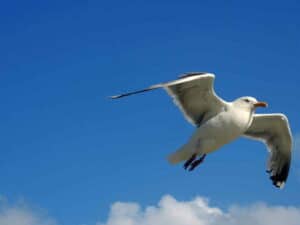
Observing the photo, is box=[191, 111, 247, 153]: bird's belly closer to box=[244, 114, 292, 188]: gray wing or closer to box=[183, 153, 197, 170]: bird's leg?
box=[183, 153, 197, 170]: bird's leg

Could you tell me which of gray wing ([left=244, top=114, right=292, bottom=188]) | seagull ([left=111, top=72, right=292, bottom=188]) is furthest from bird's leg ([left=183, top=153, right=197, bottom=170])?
gray wing ([left=244, top=114, right=292, bottom=188])

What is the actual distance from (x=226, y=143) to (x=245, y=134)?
92.8 inches

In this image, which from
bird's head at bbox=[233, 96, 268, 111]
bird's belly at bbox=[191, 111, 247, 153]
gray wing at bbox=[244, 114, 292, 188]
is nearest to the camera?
bird's belly at bbox=[191, 111, 247, 153]

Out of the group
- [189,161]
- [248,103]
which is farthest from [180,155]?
[248,103]

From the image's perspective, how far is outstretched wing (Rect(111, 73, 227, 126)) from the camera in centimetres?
1298

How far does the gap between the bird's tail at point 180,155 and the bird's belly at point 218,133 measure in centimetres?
24

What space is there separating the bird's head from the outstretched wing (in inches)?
12.8

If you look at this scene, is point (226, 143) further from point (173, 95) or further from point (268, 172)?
point (268, 172)

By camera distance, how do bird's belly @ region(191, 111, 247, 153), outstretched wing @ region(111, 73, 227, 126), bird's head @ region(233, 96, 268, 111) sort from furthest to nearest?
1. bird's head @ region(233, 96, 268, 111)
2. bird's belly @ region(191, 111, 247, 153)
3. outstretched wing @ region(111, 73, 227, 126)

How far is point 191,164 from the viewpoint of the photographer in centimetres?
1341

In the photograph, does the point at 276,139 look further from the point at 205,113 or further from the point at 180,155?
the point at 180,155

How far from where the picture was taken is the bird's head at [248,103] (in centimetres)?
1367

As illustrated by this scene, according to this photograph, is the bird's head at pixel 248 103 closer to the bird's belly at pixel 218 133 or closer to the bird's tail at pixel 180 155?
the bird's belly at pixel 218 133

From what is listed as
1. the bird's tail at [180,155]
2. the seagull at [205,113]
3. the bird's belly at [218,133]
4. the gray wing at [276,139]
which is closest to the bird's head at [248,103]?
the seagull at [205,113]
